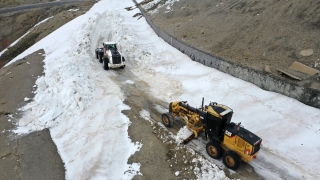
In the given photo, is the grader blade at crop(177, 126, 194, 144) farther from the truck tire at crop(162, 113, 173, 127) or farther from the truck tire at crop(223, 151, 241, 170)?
the truck tire at crop(223, 151, 241, 170)

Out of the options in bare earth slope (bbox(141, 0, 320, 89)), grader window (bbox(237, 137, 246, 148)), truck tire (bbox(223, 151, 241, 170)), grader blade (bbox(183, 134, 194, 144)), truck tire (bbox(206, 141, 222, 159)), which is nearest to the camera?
grader window (bbox(237, 137, 246, 148))

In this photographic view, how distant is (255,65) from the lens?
47.6 feet

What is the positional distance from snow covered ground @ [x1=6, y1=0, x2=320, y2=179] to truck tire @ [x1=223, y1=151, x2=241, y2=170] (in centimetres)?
99

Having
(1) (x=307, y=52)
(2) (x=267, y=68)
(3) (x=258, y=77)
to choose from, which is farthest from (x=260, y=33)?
(3) (x=258, y=77)

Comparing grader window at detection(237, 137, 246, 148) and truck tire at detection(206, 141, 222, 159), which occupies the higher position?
grader window at detection(237, 137, 246, 148)

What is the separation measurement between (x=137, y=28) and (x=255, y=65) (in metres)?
16.4

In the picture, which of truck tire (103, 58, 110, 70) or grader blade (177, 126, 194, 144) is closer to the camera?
grader blade (177, 126, 194, 144)

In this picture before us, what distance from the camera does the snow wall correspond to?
11.6 metres

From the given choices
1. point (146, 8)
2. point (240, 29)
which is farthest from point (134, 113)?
point (146, 8)

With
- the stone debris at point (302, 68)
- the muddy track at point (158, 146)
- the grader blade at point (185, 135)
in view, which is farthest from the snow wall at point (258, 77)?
the grader blade at point (185, 135)

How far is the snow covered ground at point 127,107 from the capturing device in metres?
9.27

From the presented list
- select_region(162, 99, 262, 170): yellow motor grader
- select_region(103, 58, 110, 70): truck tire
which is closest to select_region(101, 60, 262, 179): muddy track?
select_region(162, 99, 262, 170): yellow motor grader

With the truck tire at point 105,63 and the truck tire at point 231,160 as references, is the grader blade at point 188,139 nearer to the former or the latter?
the truck tire at point 231,160

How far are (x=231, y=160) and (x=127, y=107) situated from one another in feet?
20.9
